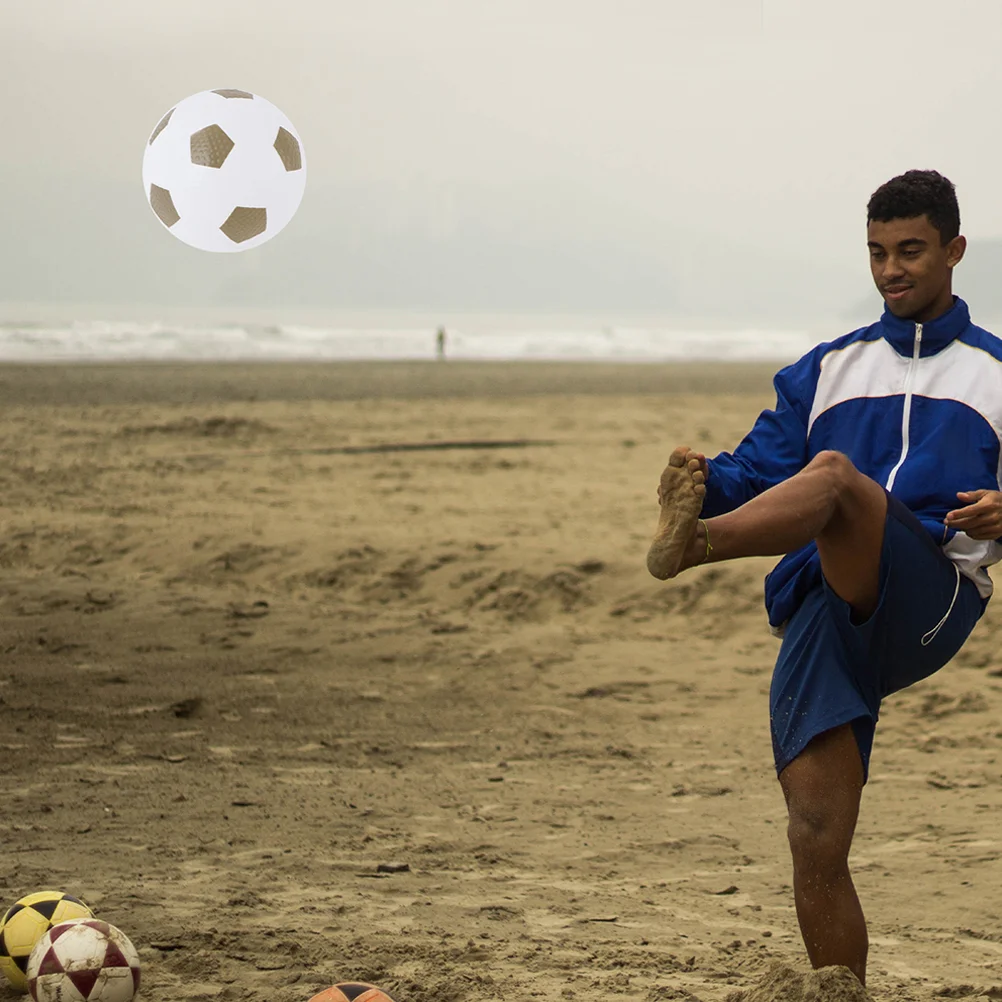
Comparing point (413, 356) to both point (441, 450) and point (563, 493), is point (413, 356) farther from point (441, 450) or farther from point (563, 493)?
point (563, 493)

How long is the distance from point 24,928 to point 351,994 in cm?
93

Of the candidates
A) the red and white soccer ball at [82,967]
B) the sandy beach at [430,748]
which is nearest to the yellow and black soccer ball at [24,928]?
the red and white soccer ball at [82,967]

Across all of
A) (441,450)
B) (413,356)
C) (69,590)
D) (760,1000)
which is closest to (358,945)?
→ (760,1000)

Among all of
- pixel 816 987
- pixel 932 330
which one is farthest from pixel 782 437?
pixel 816 987

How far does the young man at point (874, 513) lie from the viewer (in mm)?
2910

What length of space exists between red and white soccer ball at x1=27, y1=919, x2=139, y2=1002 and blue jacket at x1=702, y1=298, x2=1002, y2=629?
5.68ft

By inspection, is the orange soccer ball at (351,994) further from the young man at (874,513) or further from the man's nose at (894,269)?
the man's nose at (894,269)

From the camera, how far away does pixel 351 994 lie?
3.08 meters

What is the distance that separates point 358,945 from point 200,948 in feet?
1.37

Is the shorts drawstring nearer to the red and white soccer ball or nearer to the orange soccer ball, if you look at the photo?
the orange soccer ball

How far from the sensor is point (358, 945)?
3.73 metres

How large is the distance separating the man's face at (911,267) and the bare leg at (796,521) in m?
0.52

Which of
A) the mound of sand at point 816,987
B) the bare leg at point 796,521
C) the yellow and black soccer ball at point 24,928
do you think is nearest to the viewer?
the bare leg at point 796,521

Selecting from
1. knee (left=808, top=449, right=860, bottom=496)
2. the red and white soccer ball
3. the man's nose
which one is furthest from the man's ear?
the red and white soccer ball
